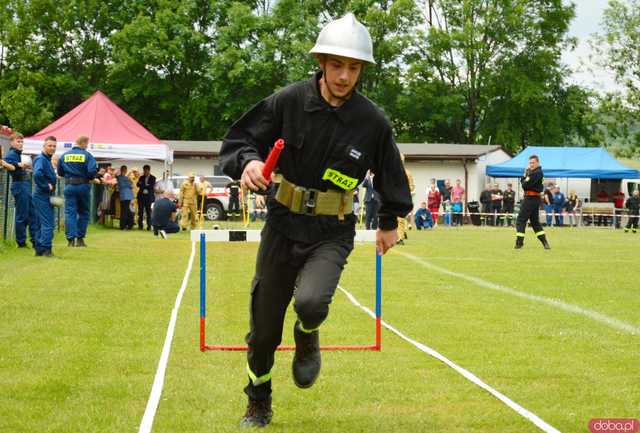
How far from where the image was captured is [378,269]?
8547 millimetres

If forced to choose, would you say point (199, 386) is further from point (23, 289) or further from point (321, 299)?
point (23, 289)

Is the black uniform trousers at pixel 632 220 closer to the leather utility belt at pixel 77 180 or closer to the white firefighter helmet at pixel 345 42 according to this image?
the leather utility belt at pixel 77 180

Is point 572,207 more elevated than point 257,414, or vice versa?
point 572,207

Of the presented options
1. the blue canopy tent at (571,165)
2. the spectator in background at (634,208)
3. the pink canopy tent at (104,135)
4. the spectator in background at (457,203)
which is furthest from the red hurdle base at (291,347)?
the blue canopy tent at (571,165)

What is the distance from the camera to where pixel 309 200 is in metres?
5.79

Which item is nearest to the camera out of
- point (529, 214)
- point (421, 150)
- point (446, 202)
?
point (529, 214)

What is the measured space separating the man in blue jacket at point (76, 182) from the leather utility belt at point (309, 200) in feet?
50.6

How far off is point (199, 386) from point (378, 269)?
1.94 meters

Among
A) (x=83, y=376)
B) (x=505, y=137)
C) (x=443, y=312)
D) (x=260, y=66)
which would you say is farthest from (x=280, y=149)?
(x=505, y=137)

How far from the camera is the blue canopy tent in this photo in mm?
48206

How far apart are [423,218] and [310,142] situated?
112 feet

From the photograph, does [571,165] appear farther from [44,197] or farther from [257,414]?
[257,414]

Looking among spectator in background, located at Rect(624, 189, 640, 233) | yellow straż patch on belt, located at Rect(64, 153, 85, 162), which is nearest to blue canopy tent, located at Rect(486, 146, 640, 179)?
spectator in background, located at Rect(624, 189, 640, 233)

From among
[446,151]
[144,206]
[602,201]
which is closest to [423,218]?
[144,206]
